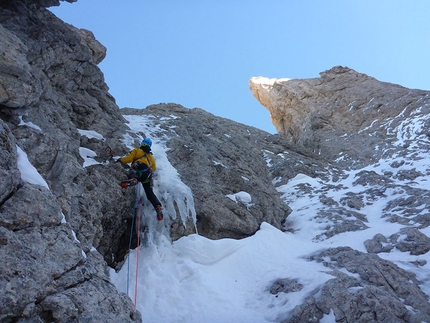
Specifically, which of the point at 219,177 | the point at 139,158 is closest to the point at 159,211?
the point at 139,158

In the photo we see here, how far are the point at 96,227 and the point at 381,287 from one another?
17.3ft

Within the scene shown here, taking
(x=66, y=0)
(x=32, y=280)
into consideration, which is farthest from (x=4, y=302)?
(x=66, y=0)

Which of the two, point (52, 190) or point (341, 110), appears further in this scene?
point (341, 110)

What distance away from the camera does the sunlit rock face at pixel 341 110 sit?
20.7 meters

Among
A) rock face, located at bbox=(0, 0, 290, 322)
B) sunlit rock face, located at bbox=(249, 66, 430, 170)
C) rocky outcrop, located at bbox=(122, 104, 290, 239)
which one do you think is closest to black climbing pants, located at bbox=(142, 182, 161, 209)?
rock face, located at bbox=(0, 0, 290, 322)

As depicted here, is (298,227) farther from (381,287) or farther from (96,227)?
(96,227)

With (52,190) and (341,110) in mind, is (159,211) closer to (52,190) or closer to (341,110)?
(52,190)

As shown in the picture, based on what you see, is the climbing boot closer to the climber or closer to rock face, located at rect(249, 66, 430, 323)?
the climber

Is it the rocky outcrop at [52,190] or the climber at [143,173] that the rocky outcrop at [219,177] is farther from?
the rocky outcrop at [52,190]

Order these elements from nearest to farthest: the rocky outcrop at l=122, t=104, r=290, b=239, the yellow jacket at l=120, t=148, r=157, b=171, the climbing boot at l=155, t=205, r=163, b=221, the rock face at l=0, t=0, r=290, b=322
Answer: the rock face at l=0, t=0, r=290, b=322 → the climbing boot at l=155, t=205, r=163, b=221 → the yellow jacket at l=120, t=148, r=157, b=171 → the rocky outcrop at l=122, t=104, r=290, b=239

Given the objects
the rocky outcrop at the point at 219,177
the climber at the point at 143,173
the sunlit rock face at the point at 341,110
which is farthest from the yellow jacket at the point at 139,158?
the sunlit rock face at the point at 341,110

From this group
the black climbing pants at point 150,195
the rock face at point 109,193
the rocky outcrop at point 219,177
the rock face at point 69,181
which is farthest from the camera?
the rocky outcrop at point 219,177

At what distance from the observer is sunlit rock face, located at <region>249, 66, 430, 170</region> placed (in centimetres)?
2069

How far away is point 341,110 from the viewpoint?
80.5 feet
